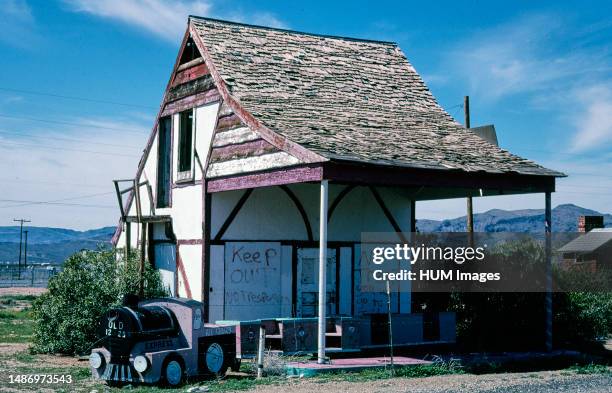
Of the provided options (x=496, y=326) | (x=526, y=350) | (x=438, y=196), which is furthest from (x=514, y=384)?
(x=438, y=196)

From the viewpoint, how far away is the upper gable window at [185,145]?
58.9 ft

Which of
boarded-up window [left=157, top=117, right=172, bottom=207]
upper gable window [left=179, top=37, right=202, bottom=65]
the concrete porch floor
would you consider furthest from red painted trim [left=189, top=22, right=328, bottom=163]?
the concrete porch floor

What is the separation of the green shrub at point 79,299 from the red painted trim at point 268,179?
2.78 metres

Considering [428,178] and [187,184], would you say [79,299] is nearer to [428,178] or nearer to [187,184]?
[187,184]

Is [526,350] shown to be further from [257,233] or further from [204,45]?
[204,45]

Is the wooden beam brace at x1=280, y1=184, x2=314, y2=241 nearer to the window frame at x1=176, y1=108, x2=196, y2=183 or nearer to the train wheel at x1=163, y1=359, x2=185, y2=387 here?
the window frame at x1=176, y1=108, x2=196, y2=183

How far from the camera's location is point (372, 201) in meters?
18.9

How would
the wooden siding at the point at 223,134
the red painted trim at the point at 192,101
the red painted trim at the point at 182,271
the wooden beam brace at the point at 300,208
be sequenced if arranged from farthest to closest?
the wooden beam brace at the point at 300,208
the red painted trim at the point at 192,101
the red painted trim at the point at 182,271
the wooden siding at the point at 223,134

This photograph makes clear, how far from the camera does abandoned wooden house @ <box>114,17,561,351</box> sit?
14.6m

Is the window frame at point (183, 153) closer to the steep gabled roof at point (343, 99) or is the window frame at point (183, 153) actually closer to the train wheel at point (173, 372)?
the steep gabled roof at point (343, 99)

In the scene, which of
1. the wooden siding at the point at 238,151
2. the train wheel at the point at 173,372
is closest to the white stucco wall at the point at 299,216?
the wooden siding at the point at 238,151

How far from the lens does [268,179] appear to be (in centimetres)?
1476

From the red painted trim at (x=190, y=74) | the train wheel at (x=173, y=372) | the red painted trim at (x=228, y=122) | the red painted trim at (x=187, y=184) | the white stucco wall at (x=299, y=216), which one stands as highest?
the red painted trim at (x=190, y=74)

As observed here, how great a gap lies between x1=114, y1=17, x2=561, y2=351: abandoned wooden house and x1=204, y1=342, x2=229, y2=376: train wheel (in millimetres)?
2177
